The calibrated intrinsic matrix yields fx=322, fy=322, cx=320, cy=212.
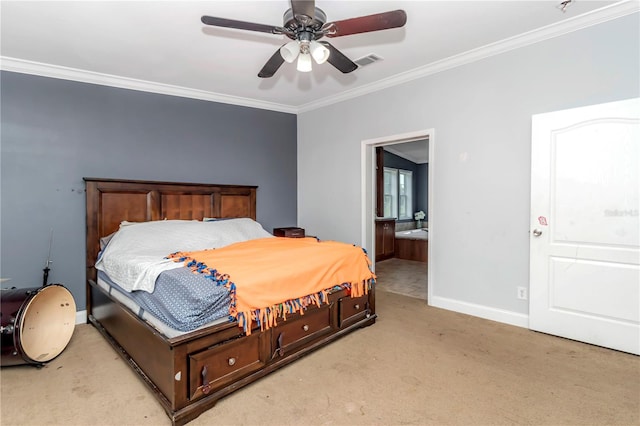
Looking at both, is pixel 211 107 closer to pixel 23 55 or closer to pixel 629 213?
pixel 23 55

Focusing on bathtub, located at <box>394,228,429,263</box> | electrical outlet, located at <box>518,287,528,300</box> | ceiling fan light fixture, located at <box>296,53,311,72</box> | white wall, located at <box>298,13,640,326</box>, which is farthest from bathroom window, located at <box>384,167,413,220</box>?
ceiling fan light fixture, located at <box>296,53,311,72</box>

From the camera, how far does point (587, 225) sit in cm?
260

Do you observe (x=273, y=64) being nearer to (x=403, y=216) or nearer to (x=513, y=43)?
(x=513, y=43)

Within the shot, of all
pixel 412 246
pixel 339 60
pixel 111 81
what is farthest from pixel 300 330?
pixel 412 246

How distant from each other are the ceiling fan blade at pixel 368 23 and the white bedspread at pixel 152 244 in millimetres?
1896

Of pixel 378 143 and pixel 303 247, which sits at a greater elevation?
pixel 378 143

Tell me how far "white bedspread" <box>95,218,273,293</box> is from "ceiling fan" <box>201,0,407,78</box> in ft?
5.42

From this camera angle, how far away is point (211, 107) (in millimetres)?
4195

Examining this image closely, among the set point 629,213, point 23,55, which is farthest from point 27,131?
point 629,213

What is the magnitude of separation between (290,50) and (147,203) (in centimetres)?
245

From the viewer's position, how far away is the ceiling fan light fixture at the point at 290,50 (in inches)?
84.9

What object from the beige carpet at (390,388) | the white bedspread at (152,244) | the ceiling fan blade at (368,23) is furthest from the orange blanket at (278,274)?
the ceiling fan blade at (368,23)

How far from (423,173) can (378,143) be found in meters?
4.87

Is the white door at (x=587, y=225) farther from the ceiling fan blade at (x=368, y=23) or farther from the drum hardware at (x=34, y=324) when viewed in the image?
the drum hardware at (x=34, y=324)
